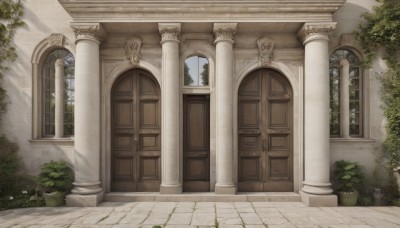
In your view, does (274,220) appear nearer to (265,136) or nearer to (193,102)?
(265,136)

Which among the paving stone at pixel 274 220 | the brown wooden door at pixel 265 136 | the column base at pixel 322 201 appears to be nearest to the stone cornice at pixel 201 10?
the brown wooden door at pixel 265 136

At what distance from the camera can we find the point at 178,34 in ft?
24.9

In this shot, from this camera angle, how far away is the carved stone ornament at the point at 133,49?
794 centimetres

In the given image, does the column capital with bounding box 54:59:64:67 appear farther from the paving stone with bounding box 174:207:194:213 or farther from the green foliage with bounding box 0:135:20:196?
the paving stone with bounding box 174:207:194:213

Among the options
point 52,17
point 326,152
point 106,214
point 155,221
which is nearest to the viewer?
point 155,221

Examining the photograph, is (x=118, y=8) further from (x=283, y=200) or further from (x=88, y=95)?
(x=283, y=200)

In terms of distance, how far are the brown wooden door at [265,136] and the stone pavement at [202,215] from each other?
0.95m

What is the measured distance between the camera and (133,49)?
795cm

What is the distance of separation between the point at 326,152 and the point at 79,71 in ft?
25.2

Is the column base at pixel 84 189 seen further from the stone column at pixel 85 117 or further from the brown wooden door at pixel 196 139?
the brown wooden door at pixel 196 139

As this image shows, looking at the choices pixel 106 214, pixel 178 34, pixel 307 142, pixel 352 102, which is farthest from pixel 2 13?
pixel 352 102

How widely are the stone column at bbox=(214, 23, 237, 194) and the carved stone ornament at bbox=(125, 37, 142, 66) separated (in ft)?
8.34

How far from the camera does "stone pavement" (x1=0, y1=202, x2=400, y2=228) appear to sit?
5.71 m

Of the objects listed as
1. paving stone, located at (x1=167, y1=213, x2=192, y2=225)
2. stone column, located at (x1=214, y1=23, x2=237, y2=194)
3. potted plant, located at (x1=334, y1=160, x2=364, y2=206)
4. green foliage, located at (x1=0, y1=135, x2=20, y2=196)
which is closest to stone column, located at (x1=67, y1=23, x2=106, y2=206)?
green foliage, located at (x1=0, y1=135, x2=20, y2=196)
